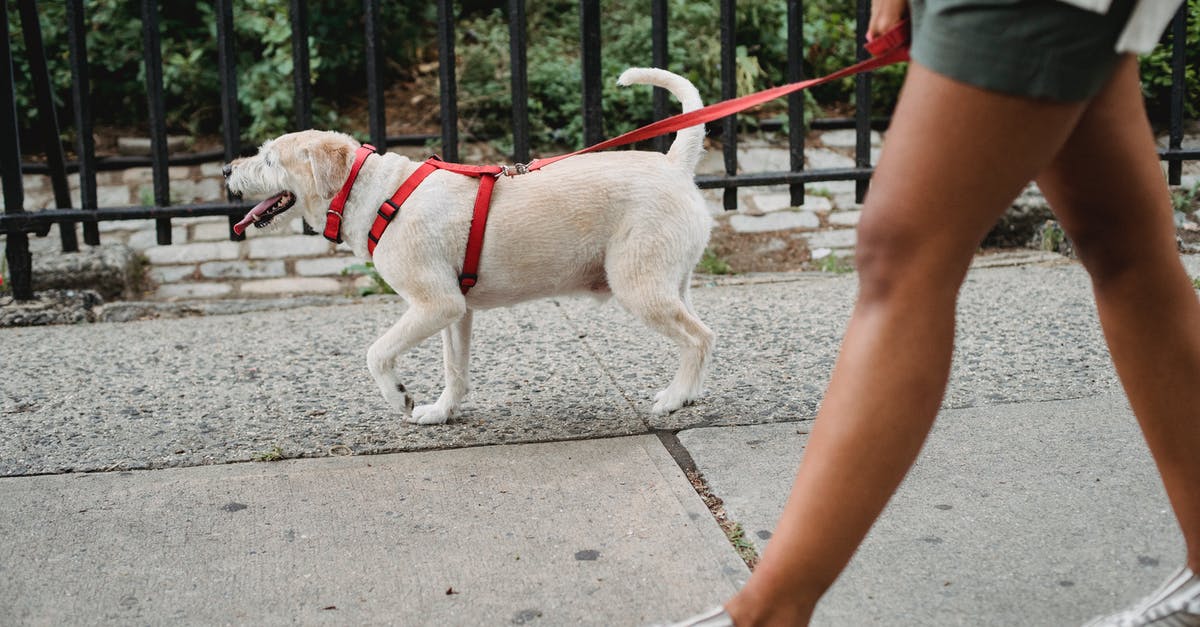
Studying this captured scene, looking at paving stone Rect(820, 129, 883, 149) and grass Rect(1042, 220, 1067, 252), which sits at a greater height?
paving stone Rect(820, 129, 883, 149)

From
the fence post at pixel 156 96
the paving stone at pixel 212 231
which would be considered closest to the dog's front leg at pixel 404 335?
the fence post at pixel 156 96

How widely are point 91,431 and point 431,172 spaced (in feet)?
4.13

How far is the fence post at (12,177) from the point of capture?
15.7 feet

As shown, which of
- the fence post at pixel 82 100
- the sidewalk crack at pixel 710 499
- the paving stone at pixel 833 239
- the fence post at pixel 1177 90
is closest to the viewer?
the sidewalk crack at pixel 710 499

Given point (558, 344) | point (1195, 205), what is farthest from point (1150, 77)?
point (558, 344)

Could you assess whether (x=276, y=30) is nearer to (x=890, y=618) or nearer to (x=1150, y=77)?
(x=1150, y=77)

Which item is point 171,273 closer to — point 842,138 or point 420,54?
point 420,54

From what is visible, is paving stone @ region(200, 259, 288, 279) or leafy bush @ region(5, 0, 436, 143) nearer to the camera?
paving stone @ region(200, 259, 288, 279)

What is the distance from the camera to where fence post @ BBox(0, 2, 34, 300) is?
4797 mm

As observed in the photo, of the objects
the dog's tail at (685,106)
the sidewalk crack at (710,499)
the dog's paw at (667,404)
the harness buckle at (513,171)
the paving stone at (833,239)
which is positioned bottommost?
the sidewalk crack at (710,499)

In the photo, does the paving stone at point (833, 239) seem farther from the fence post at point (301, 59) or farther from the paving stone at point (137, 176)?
the paving stone at point (137, 176)

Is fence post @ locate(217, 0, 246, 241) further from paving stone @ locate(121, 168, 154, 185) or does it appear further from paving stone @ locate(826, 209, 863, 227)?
paving stone @ locate(826, 209, 863, 227)

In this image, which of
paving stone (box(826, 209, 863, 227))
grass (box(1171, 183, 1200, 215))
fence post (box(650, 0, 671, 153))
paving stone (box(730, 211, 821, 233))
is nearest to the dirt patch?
paving stone (box(730, 211, 821, 233))

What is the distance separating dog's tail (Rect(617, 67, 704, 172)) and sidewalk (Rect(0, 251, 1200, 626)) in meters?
0.75
